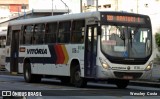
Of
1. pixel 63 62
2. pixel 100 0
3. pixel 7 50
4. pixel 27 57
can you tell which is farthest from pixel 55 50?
pixel 100 0

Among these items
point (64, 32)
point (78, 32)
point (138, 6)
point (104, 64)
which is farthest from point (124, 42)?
point (138, 6)

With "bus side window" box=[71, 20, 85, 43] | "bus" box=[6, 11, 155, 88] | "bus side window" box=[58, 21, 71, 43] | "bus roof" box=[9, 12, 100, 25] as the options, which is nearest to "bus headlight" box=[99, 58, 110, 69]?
"bus" box=[6, 11, 155, 88]

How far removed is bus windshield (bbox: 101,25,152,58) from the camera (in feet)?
68.2

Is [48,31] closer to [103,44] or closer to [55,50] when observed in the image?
[55,50]

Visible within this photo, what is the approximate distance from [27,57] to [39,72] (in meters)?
1.61

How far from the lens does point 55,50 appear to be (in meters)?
24.2

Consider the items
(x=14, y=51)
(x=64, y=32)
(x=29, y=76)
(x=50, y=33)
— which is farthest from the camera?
(x=14, y=51)

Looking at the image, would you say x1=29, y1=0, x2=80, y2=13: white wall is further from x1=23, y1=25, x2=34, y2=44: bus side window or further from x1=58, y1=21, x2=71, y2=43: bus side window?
x1=58, y1=21, x2=71, y2=43: bus side window

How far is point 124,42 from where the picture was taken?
68.6ft

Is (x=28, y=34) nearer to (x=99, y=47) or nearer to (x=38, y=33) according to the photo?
(x=38, y=33)

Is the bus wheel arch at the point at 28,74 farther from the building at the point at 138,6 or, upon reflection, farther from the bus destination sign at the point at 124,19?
the building at the point at 138,6

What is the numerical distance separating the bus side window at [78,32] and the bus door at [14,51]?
6339 millimetres

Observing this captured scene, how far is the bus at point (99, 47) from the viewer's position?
20844 mm

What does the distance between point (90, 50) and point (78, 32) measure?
1275mm
